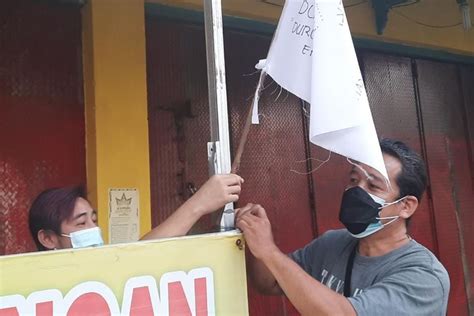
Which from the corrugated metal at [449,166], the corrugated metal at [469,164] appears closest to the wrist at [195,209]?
the corrugated metal at [449,166]

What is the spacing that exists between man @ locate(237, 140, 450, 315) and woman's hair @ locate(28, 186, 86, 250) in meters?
0.74

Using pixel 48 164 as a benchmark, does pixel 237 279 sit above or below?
below

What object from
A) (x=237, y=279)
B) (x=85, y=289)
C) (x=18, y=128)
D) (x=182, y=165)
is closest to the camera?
(x=85, y=289)

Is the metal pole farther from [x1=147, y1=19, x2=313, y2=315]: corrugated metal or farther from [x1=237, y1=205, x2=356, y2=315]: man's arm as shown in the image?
[x1=147, y1=19, x2=313, y2=315]: corrugated metal

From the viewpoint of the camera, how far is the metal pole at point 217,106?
5.17ft

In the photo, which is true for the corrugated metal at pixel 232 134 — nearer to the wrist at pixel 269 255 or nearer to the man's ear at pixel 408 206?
the man's ear at pixel 408 206

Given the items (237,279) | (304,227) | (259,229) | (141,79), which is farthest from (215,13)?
(304,227)

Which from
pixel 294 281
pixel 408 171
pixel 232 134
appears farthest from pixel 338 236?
pixel 232 134

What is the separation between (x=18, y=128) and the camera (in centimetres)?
299

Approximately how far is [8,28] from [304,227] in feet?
8.37

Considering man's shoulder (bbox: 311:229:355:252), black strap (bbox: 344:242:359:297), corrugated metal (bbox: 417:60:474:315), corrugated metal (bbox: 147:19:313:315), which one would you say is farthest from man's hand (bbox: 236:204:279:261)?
corrugated metal (bbox: 417:60:474:315)

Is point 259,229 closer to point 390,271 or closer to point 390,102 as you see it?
point 390,271

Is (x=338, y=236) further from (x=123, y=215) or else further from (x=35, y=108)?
(x=35, y=108)

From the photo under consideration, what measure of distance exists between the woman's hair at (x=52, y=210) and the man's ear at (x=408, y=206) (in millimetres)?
1238
